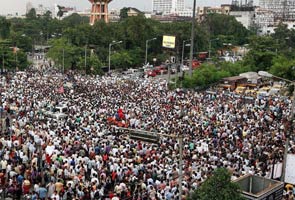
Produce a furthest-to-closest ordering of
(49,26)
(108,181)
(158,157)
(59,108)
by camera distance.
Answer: (49,26), (59,108), (158,157), (108,181)

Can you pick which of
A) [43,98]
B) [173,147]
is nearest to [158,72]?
[43,98]

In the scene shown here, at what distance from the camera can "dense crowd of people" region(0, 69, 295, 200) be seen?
15.5 metres

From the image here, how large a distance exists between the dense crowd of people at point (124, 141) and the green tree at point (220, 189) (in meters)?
2.87

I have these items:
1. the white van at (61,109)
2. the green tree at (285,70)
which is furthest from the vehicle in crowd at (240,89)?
the white van at (61,109)

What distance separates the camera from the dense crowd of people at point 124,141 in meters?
15.5

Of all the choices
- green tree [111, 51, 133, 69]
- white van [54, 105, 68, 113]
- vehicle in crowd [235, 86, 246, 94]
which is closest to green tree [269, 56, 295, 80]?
vehicle in crowd [235, 86, 246, 94]

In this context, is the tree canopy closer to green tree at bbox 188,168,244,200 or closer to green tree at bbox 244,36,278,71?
green tree at bbox 244,36,278,71

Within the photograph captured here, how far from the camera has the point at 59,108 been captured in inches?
1073

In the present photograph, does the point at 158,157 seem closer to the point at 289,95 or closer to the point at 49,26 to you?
the point at 289,95

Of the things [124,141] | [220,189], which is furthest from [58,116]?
[220,189]

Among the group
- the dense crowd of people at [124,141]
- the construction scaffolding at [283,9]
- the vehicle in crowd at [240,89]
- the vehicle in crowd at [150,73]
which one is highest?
the construction scaffolding at [283,9]

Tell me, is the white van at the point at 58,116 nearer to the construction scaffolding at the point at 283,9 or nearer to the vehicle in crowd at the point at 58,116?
the vehicle in crowd at the point at 58,116

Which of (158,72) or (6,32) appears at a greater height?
(6,32)

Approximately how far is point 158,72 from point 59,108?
3358 cm
